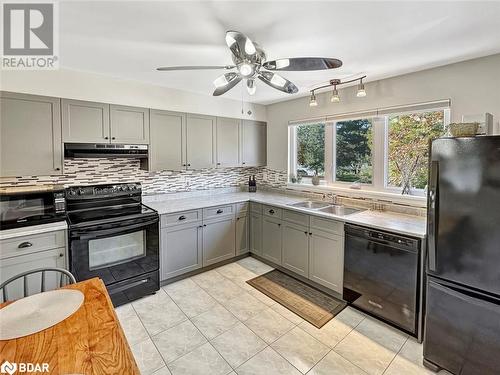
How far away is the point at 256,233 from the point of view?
3.65 meters

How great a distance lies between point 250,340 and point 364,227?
142 cm

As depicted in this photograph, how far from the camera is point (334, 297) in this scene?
9.05ft

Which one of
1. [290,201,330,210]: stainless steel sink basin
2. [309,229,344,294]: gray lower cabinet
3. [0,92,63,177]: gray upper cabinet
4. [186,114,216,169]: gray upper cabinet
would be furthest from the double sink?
[0,92,63,177]: gray upper cabinet

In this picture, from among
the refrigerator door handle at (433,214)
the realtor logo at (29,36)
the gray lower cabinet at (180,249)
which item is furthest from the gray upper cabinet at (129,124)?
the refrigerator door handle at (433,214)

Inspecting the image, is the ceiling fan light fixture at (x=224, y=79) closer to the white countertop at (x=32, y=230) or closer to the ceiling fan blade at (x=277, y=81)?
the ceiling fan blade at (x=277, y=81)

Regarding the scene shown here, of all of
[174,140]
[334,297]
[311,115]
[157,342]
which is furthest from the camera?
Result: [311,115]

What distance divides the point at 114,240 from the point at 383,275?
101 inches

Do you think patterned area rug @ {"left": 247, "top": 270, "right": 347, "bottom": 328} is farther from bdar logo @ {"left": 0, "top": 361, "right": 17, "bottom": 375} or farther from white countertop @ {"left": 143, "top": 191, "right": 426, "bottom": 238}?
bdar logo @ {"left": 0, "top": 361, "right": 17, "bottom": 375}

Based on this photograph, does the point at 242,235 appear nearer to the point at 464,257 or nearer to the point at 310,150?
the point at 310,150

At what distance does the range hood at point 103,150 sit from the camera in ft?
8.35

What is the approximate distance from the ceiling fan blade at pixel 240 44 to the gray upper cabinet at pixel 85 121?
1766 mm

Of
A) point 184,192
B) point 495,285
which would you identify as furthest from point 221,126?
point 495,285

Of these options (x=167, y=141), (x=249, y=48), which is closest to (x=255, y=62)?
(x=249, y=48)

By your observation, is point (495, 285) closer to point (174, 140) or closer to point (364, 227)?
point (364, 227)
